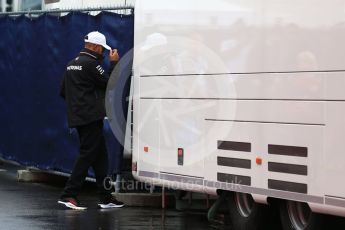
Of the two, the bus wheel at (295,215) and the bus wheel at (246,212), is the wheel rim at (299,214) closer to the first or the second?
the bus wheel at (295,215)

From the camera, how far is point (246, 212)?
9.38 meters

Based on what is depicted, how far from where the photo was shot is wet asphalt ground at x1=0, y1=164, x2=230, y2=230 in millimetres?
9828

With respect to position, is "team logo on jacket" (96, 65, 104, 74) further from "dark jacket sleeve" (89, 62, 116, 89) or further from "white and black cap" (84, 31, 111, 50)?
"white and black cap" (84, 31, 111, 50)

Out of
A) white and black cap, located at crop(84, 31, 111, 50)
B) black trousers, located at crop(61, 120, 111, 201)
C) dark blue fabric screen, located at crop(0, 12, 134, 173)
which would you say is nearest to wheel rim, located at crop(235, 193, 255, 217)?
black trousers, located at crop(61, 120, 111, 201)

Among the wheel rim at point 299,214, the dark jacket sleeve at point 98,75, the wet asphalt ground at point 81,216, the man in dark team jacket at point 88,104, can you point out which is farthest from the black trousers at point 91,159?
the wheel rim at point 299,214

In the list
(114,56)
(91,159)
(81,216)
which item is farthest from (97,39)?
(81,216)

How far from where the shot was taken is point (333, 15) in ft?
25.0

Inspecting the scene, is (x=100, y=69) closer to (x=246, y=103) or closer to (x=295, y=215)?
(x=246, y=103)

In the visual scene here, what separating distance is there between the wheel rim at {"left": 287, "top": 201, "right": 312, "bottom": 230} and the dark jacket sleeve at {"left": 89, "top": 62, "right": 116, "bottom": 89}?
3.12 m

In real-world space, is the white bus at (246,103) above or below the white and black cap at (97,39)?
below

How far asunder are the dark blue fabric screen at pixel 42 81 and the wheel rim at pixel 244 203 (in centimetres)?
250

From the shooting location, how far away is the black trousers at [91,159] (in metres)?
10.9

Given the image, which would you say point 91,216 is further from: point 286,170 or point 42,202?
point 286,170

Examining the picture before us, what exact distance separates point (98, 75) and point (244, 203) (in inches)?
98.3
